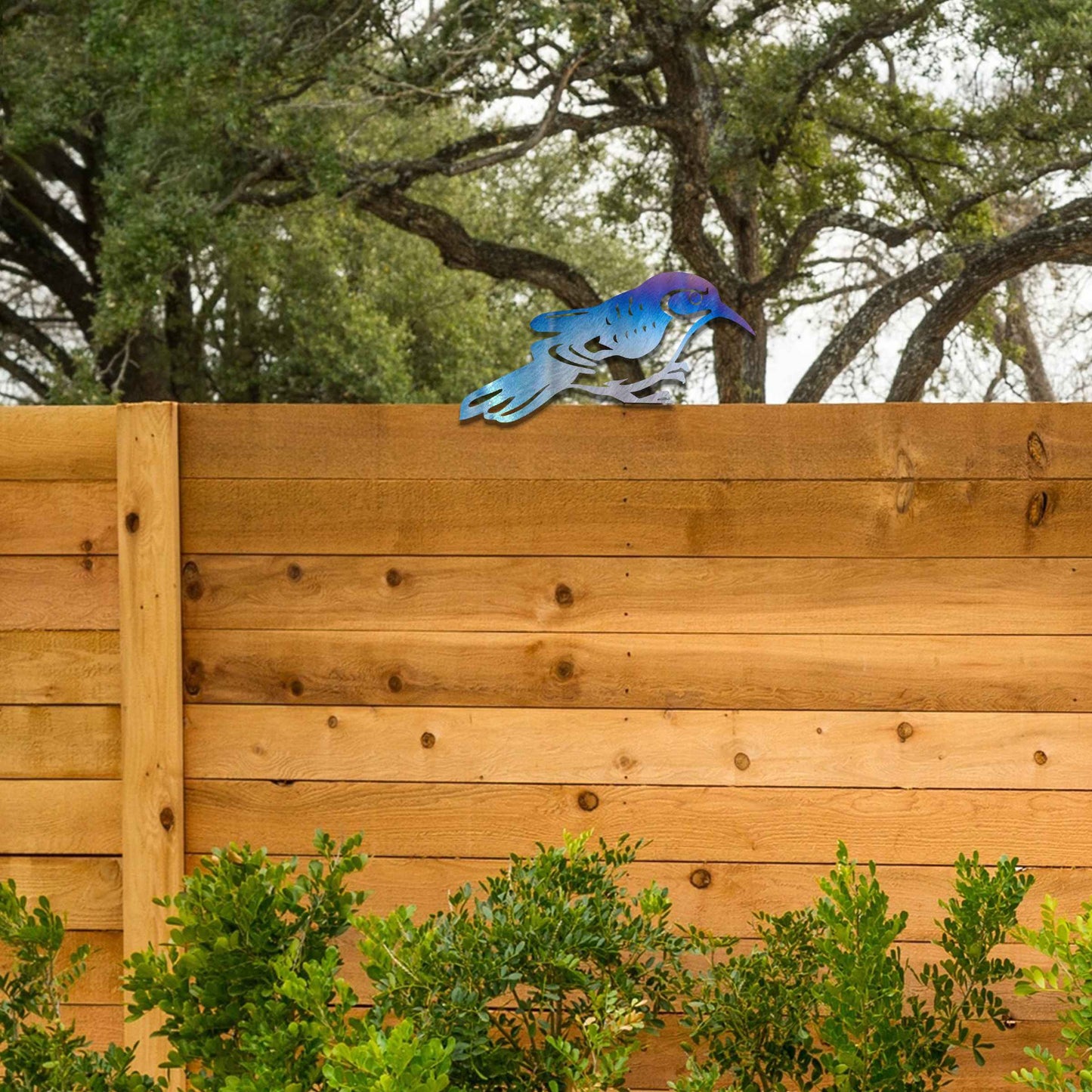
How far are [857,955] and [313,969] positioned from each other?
59 cm

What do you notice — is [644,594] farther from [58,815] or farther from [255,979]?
[58,815]

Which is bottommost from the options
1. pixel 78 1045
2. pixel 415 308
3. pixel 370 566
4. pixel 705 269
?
pixel 78 1045

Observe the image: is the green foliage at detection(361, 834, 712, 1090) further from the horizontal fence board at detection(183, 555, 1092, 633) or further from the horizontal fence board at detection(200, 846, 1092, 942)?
the horizontal fence board at detection(183, 555, 1092, 633)

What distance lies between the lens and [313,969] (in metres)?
1.17

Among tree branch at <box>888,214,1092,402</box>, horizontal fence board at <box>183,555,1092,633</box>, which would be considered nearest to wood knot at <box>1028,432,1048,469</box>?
horizontal fence board at <box>183,555,1092,633</box>

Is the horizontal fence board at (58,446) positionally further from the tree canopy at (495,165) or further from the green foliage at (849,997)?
the tree canopy at (495,165)

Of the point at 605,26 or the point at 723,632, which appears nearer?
the point at 723,632

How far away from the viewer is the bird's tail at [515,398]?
1.96 meters

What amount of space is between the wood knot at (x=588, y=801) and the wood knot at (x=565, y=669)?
0.19 meters

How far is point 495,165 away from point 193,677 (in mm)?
7316

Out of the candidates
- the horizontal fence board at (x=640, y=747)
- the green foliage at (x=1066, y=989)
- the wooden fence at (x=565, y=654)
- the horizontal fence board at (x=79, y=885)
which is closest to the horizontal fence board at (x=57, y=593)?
the wooden fence at (x=565, y=654)

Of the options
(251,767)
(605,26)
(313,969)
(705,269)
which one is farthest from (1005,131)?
(313,969)

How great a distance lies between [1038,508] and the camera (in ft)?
6.33

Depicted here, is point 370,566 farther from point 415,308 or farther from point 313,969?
point 415,308
